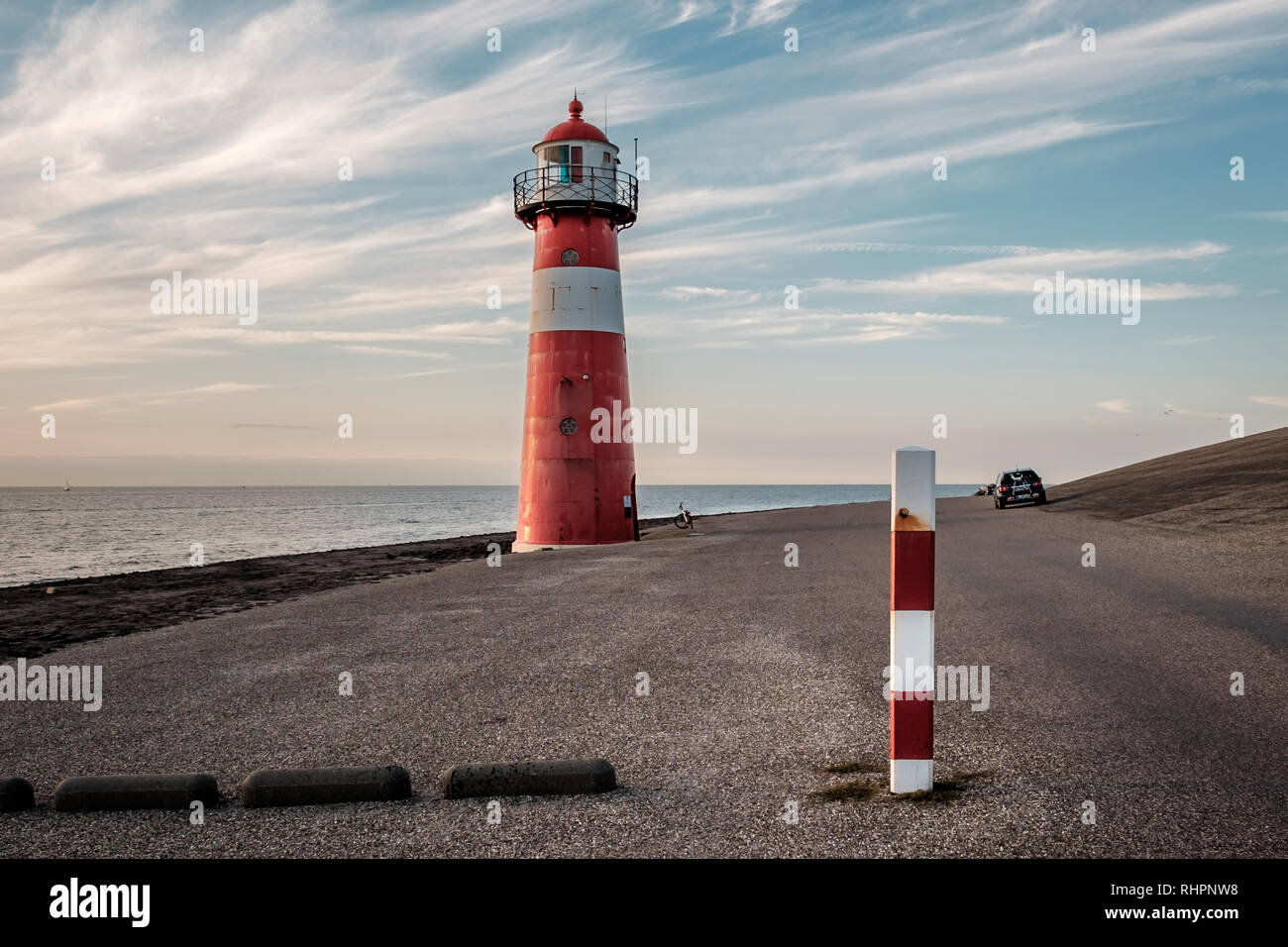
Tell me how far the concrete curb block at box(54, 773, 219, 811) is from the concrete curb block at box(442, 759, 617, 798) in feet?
4.03

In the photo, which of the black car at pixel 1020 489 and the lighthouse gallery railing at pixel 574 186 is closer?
the lighthouse gallery railing at pixel 574 186

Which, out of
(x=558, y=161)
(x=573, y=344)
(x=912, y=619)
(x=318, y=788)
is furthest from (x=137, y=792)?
(x=558, y=161)

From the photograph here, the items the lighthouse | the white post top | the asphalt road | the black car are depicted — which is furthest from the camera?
the black car

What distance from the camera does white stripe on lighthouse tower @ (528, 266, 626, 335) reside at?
1009 inches

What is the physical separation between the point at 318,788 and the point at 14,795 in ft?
5.21

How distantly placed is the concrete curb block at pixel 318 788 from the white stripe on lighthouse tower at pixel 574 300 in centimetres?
2162

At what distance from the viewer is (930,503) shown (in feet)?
14.5

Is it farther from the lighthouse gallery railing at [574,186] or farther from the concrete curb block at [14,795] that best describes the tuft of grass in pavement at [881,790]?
the lighthouse gallery railing at [574,186]

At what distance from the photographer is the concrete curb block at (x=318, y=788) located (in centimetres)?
459

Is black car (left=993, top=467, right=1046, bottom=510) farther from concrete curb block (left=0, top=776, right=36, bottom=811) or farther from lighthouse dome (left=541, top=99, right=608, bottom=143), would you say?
concrete curb block (left=0, top=776, right=36, bottom=811)

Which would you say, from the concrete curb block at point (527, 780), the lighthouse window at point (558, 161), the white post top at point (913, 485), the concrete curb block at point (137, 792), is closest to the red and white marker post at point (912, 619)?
the white post top at point (913, 485)

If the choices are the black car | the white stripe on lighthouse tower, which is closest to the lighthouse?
the white stripe on lighthouse tower

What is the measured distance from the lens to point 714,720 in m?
6.38
